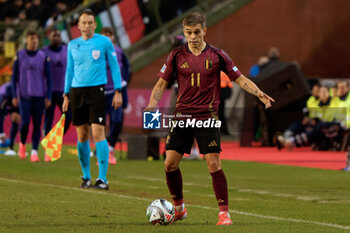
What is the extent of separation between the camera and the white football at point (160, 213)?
8258 millimetres

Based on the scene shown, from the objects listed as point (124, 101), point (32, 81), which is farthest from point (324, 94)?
point (32, 81)

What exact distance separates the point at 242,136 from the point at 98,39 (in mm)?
12234

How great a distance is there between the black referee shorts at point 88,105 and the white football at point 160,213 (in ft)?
10.7

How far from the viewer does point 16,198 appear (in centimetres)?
1035

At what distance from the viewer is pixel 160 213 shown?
8.26 meters

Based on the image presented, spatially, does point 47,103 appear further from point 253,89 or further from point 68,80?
point 253,89

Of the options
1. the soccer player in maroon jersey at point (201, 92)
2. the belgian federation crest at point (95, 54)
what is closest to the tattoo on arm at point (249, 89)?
the soccer player in maroon jersey at point (201, 92)

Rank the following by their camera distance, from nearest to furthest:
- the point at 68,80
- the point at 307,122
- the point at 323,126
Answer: the point at 68,80 → the point at 323,126 → the point at 307,122

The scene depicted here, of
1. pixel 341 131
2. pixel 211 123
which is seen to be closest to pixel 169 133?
pixel 211 123

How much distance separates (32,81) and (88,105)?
5004 mm

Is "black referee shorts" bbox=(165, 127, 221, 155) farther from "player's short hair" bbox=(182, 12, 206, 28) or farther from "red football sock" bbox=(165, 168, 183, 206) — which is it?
"player's short hair" bbox=(182, 12, 206, 28)

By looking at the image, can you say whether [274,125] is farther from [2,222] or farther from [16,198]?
[2,222]

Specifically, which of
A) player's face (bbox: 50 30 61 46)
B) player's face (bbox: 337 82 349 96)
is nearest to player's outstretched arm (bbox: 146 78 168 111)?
player's face (bbox: 50 30 61 46)

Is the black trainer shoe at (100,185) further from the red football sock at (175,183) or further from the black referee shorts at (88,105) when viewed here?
the red football sock at (175,183)
